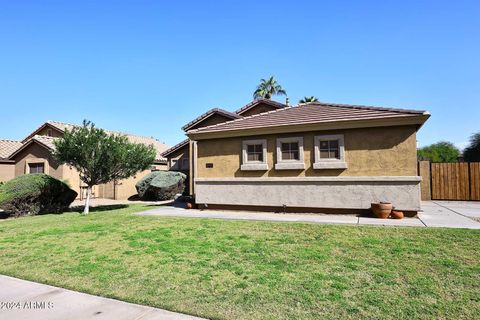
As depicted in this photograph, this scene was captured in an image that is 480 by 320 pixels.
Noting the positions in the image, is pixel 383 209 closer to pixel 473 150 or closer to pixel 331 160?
pixel 331 160

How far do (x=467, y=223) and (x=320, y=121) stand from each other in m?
6.08

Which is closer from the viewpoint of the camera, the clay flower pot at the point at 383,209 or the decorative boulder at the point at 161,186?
the clay flower pot at the point at 383,209

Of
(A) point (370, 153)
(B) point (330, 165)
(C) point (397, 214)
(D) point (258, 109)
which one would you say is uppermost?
(D) point (258, 109)

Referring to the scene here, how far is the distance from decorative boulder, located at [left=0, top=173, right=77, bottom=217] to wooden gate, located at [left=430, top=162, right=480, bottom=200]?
2117 centimetres

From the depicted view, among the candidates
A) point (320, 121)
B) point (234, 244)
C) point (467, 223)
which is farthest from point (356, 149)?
point (234, 244)

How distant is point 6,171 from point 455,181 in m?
32.7

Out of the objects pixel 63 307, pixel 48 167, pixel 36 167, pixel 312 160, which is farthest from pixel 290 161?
pixel 36 167

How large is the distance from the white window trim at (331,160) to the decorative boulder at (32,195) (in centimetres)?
1356

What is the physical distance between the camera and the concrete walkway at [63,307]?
3.85 m

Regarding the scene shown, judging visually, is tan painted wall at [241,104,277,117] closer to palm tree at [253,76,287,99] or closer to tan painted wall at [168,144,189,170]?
tan painted wall at [168,144,189,170]

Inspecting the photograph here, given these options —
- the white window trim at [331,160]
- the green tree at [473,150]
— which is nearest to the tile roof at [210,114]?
the white window trim at [331,160]

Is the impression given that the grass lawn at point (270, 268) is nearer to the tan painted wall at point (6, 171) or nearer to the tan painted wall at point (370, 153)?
the tan painted wall at point (370, 153)

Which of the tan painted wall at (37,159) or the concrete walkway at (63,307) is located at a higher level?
the tan painted wall at (37,159)

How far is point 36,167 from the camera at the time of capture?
23.3m
